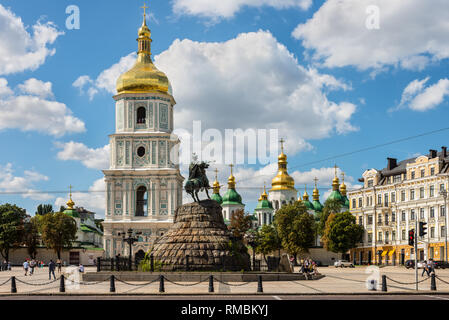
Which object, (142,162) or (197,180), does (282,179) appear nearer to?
(142,162)

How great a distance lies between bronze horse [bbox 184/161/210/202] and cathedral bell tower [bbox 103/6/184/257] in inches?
1463

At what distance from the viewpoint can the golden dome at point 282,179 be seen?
393 feet

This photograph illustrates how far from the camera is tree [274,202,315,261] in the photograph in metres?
79.1

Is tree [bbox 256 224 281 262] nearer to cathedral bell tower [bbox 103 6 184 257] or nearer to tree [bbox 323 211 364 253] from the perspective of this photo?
tree [bbox 323 211 364 253]

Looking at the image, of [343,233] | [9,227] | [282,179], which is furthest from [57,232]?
[282,179]

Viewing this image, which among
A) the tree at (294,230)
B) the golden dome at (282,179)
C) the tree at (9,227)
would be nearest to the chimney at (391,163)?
the tree at (294,230)

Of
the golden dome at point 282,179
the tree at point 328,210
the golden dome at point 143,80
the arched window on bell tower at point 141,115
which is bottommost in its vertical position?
the tree at point 328,210

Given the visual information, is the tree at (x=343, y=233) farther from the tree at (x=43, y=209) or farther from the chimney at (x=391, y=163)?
the tree at (x=43, y=209)

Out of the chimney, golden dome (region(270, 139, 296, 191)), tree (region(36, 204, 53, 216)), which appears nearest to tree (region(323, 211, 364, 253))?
the chimney

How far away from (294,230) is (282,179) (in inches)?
Result: 1648

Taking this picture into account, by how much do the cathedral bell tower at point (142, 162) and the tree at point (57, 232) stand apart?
8158 mm

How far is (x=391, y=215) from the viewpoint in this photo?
7975 centimetres

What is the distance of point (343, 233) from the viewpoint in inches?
3209
